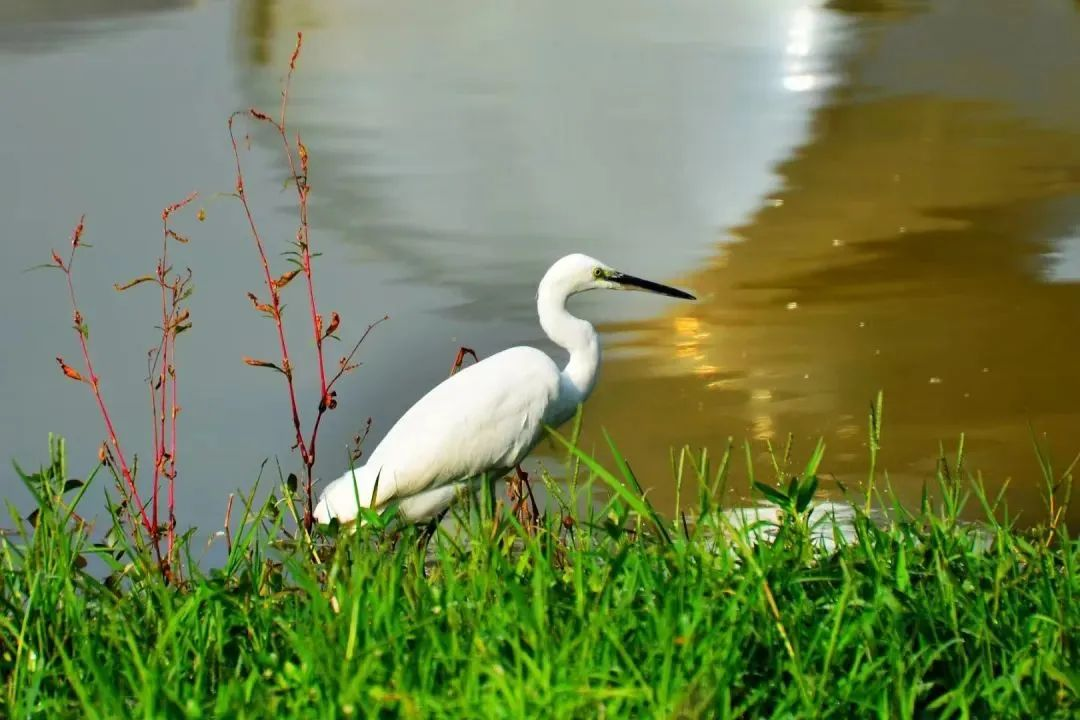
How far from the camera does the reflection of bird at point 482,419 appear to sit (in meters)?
3.47

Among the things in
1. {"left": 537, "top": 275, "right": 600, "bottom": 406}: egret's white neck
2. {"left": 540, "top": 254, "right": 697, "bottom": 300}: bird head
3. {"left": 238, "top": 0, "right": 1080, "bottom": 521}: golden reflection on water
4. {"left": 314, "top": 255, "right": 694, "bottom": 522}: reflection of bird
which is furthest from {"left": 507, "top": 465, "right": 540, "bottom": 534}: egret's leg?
{"left": 238, "top": 0, "right": 1080, "bottom": 521}: golden reflection on water

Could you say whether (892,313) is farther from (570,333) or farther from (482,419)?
(482,419)

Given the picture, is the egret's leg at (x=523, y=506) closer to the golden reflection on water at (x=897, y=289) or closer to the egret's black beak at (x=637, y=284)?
the egret's black beak at (x=637, y=284)

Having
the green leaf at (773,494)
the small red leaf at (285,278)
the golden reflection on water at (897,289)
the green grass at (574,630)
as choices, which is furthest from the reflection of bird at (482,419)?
the green leaf at (773,494)

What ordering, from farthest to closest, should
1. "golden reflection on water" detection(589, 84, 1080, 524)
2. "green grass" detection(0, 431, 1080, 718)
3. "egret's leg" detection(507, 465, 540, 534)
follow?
"golden reflection on water" detection(589, 84, 1080, 524), "egret's leg" detection(507, 465, 540, 534), "green grass" detection(0, 431, 1080, 718)

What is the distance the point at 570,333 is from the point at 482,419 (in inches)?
14.2

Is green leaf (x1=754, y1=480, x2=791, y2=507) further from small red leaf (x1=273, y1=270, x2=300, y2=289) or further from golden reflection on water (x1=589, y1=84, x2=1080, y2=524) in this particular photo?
golden reflection on water (x1=589, y1=84, x2=1080, y2=524)

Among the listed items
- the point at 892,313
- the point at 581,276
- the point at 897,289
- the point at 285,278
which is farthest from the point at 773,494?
the point at 897,289

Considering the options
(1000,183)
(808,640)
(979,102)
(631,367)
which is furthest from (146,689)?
(979,102)

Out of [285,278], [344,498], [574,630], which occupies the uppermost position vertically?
[285,278]

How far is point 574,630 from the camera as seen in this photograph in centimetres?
198

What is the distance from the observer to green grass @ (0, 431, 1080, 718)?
1.80 metres

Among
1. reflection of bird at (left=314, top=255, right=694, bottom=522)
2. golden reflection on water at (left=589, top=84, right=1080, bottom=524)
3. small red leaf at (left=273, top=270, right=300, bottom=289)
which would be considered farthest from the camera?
golden reflection on water at (left=589, top=84, right=1080, bottom=524)

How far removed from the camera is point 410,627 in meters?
1.91
